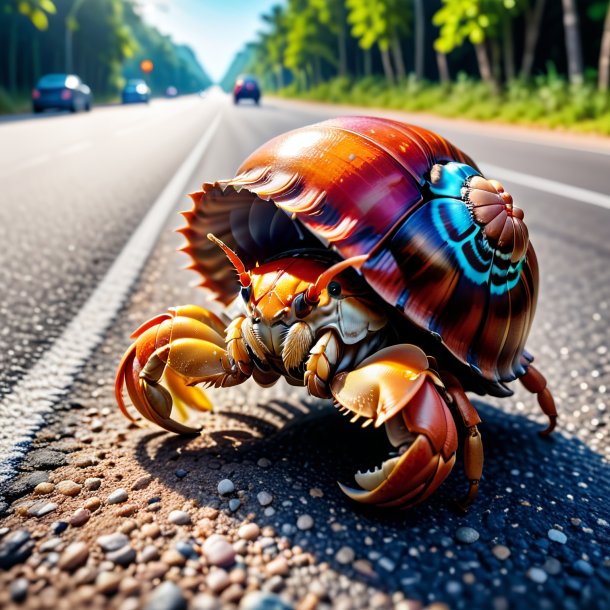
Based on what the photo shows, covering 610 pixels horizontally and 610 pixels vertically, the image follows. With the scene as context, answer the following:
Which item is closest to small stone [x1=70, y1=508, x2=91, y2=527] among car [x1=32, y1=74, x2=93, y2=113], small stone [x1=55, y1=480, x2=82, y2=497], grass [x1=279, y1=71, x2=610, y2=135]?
small stone [x1=55, y1=480, x2=82, y2=497]

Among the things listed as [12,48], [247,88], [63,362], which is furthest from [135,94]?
[63,362]

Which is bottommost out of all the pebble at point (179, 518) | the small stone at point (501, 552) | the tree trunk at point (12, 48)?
the small stone at point (501, 552)

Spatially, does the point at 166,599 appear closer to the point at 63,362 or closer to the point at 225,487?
the point at 225,487

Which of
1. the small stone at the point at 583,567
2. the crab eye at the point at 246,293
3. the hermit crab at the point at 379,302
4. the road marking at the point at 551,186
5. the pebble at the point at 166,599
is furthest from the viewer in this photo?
the road marking at the point at 551,186

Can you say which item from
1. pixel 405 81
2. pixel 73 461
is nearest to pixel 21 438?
pixel 73 461

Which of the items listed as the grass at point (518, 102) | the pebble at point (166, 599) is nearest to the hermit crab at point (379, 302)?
the pebble at point (166, 599)

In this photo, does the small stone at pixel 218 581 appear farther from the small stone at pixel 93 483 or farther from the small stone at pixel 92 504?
the small stone at pixel 93 483

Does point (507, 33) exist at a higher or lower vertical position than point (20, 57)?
lower

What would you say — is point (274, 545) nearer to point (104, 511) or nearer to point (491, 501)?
point (104, 511)
